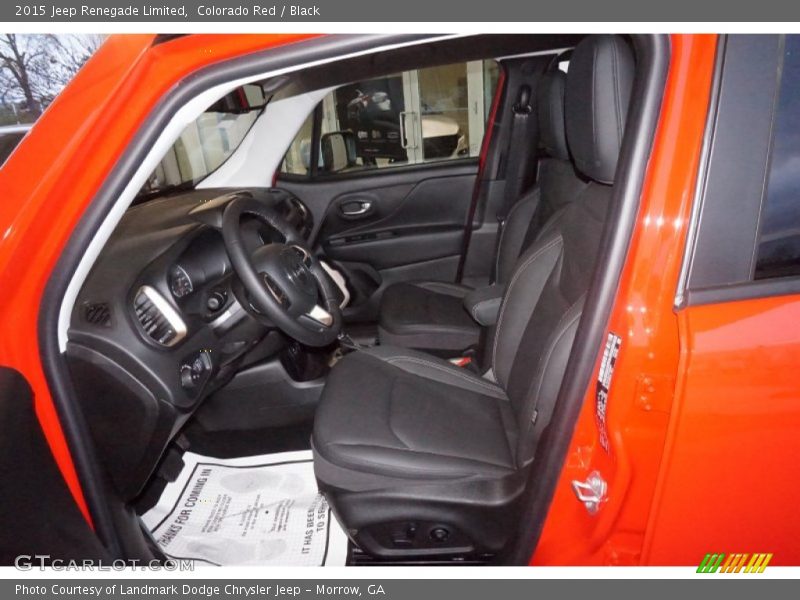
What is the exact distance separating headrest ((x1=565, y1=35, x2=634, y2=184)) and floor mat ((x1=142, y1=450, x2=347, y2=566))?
1207mm

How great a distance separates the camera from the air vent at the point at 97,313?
1031 mm

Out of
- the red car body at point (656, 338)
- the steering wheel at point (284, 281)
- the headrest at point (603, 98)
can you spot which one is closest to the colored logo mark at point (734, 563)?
the red car body at point (656, 338)

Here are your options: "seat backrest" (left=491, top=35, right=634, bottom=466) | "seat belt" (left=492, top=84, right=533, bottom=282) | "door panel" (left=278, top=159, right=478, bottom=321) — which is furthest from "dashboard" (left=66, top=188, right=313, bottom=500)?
"seat belt" (left=492, top=84, right=533, bottom=282)

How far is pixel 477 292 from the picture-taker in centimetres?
187

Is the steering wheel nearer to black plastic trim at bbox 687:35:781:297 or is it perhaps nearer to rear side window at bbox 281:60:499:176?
black plastic trim at bbox 687:35:781:297

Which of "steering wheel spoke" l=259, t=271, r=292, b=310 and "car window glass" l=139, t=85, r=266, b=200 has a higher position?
"car window glass" l=139, t=85, r=266, b=200

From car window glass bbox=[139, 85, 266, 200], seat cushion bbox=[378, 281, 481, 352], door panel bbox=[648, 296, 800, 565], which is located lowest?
seat cushion bbox=[378, 281, 481, 352]

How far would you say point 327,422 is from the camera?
3.98 ft

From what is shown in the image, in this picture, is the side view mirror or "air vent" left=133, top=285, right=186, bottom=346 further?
the side view mirror

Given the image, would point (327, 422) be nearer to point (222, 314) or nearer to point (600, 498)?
point (222, 314)

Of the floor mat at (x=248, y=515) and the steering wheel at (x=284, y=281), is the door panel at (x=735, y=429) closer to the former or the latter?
the steering wheel at (x=284, y=281)

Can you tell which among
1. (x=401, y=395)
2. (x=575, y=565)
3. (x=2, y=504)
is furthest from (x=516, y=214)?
(x=2, y=504)

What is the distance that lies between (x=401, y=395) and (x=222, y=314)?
19.5 inches

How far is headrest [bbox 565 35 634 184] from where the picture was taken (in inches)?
34.0
